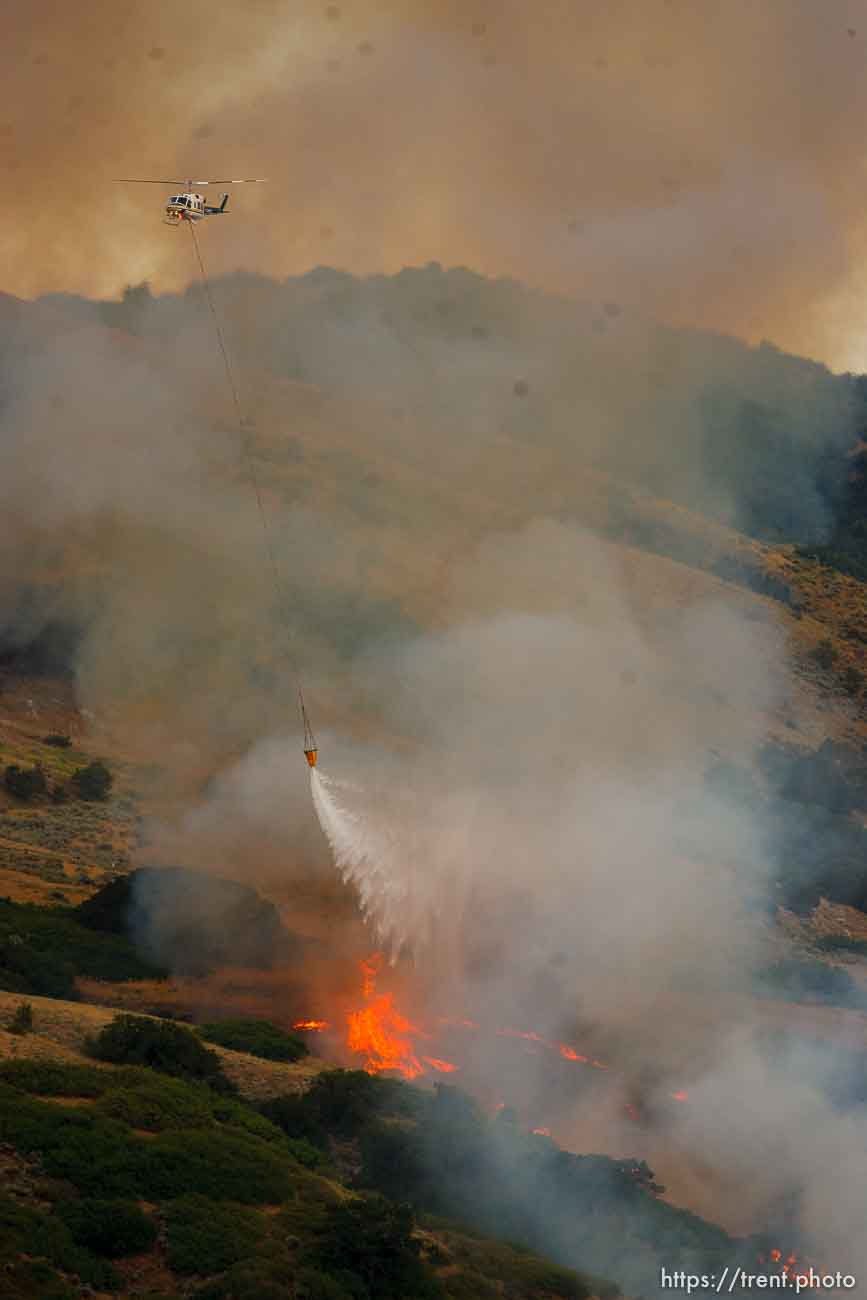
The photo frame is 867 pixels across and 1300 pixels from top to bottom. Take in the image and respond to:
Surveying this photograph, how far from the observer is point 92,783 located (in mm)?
76250

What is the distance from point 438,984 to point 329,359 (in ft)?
356

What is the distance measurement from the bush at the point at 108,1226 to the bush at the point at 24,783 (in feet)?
145

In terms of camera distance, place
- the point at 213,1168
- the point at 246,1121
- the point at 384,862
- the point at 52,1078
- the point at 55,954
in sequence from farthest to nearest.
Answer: the point at 384,862
the point at 55,954
the point at 246,1121
the point at 52,1078
the point at 213,1168

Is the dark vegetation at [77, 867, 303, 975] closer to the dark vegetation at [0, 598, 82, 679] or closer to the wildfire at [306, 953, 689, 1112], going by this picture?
the wildfire at [306, 953, 689, 1112]

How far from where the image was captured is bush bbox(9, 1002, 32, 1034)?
39.5 meters

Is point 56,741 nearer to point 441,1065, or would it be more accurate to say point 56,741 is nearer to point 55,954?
point 55,954

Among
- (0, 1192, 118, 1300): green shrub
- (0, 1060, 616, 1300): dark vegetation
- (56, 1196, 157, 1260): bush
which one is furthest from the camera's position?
(56, 1196, 157, 1260): bush

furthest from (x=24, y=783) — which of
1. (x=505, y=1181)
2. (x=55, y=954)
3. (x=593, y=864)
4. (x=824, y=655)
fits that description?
(x=824, y=655)

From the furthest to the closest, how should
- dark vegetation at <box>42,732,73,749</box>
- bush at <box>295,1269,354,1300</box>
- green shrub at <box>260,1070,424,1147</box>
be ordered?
dark vegetation at <box>42,732,73,749</box>
green shrub at <box>260,1070,424,1147</box>
bush at <box>295,1269,354,1300</box>

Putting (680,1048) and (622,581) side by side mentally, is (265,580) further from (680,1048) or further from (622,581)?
(680,1048)

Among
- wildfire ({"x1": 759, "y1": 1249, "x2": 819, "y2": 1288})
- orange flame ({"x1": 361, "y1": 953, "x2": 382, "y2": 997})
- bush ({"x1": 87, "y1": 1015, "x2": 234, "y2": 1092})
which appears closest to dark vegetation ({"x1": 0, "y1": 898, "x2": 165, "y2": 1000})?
bush ({"x1": 87, "y1": 1015, "x2": 234, "y2": 1092})

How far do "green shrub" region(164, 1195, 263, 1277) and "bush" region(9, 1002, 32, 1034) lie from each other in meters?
9.21

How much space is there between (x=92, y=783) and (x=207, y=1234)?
47223 millimetres

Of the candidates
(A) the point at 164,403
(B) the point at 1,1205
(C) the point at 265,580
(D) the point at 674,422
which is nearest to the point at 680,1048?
(B) the point at 1,1205
